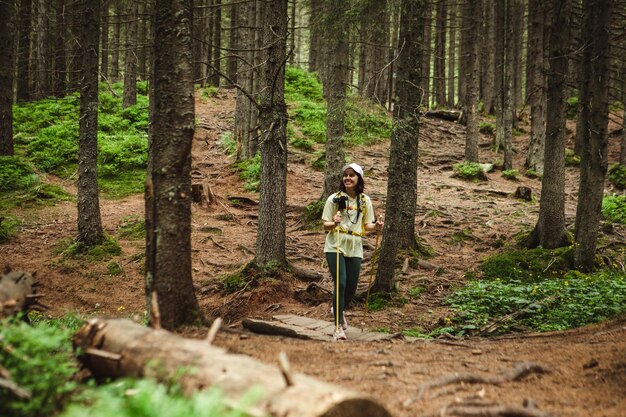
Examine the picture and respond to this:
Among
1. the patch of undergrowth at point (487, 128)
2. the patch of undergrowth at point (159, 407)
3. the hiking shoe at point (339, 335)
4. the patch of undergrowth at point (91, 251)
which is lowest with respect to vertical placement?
the patch of undergrowth at point (91, 251)

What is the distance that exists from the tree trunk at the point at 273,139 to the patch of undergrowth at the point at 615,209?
33.1 feet

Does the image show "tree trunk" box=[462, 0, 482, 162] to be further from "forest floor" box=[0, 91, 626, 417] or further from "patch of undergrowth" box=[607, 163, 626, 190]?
"patch of undergrowth" box=[607, 163, 626, 190]

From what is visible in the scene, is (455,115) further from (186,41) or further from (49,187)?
(186,41)

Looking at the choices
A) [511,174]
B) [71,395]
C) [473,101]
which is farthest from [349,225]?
[473,101]

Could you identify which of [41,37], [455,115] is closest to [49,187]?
[41,37]

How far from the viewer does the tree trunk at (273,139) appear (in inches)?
368

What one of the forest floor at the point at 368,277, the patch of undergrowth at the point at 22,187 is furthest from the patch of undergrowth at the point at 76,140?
the patch of undergrowth at the point at 22,187

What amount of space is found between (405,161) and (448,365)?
5.23 metres

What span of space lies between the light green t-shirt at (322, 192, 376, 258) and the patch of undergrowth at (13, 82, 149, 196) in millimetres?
10386

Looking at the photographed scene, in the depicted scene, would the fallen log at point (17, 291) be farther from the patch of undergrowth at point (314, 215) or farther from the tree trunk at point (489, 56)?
the tree trunk at point (489, 56)

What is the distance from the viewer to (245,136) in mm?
19719

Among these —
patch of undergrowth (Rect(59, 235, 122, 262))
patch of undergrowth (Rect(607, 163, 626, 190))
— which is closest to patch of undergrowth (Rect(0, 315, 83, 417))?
patch of undergrowth (Rect(59, 235, 122, 262))

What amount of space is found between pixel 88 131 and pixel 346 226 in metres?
7.62

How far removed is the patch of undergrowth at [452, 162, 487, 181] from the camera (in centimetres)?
1948
